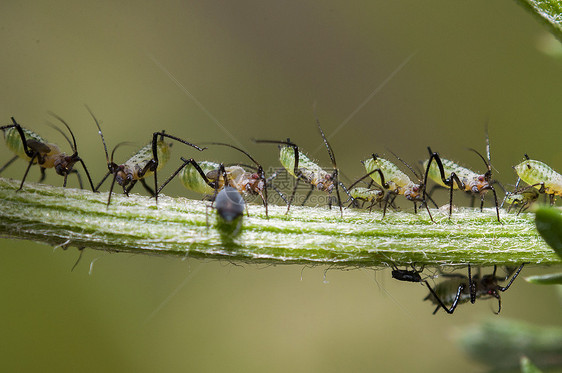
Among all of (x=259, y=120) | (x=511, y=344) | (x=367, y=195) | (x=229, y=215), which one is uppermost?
(x=259, y=120)

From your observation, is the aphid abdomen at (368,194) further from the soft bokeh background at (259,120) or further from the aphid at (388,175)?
the soft bokeh background at (259,120)

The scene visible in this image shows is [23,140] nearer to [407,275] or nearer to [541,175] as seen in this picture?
[407,275]

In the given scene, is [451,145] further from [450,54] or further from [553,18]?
[553,18]

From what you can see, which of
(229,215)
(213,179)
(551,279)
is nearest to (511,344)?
(551,279)

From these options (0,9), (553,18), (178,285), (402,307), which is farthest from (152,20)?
(553,18)

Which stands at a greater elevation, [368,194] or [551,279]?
[368,194]

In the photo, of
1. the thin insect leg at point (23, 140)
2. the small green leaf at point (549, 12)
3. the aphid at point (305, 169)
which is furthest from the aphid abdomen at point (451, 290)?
the thin insect leg at point (23, 140)

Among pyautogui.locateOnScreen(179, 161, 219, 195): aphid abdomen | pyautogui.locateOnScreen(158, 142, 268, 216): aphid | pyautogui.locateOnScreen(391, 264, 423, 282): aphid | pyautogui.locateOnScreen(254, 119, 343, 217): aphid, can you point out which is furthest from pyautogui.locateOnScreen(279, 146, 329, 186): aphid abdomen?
pyautogui.locateOnScreen(391, 264, 423, 282): aphid
